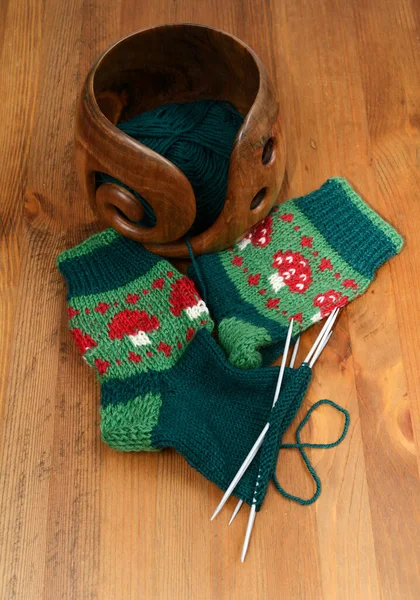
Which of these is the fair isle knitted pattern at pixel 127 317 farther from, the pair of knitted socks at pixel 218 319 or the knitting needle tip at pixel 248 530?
the knitting needle tip at pixel 248 530

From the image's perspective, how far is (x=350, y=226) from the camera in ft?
3.06

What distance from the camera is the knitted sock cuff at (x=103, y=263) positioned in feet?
2.99

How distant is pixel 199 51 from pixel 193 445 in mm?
525

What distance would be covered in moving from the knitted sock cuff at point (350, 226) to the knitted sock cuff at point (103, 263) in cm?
22

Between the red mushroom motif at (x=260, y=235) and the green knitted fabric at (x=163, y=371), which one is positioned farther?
the red mushroom motif at (x=260, y=235)

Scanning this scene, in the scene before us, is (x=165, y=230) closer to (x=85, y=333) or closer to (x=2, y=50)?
(x=85, y=333)

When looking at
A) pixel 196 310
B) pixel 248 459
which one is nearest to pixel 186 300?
pixel 196 310

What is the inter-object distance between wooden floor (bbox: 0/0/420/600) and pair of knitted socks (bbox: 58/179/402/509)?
0.12 ft

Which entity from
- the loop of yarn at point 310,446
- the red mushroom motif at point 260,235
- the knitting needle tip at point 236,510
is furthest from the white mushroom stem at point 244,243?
the knitting needle tip at point 236,510

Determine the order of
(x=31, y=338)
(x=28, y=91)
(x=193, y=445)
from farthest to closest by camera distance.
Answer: (x=28, y=91), (x=31, y=338), (x=193, y=445)

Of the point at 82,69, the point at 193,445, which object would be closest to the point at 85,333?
the point at 193,445

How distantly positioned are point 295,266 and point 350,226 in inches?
3.8

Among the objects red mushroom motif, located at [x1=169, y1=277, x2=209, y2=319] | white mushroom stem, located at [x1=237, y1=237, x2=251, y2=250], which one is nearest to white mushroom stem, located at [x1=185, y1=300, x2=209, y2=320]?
red mushroom motif, located at [x1=169, y1=277, x2=209, y2=319]

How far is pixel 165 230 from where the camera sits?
88 centimetres
